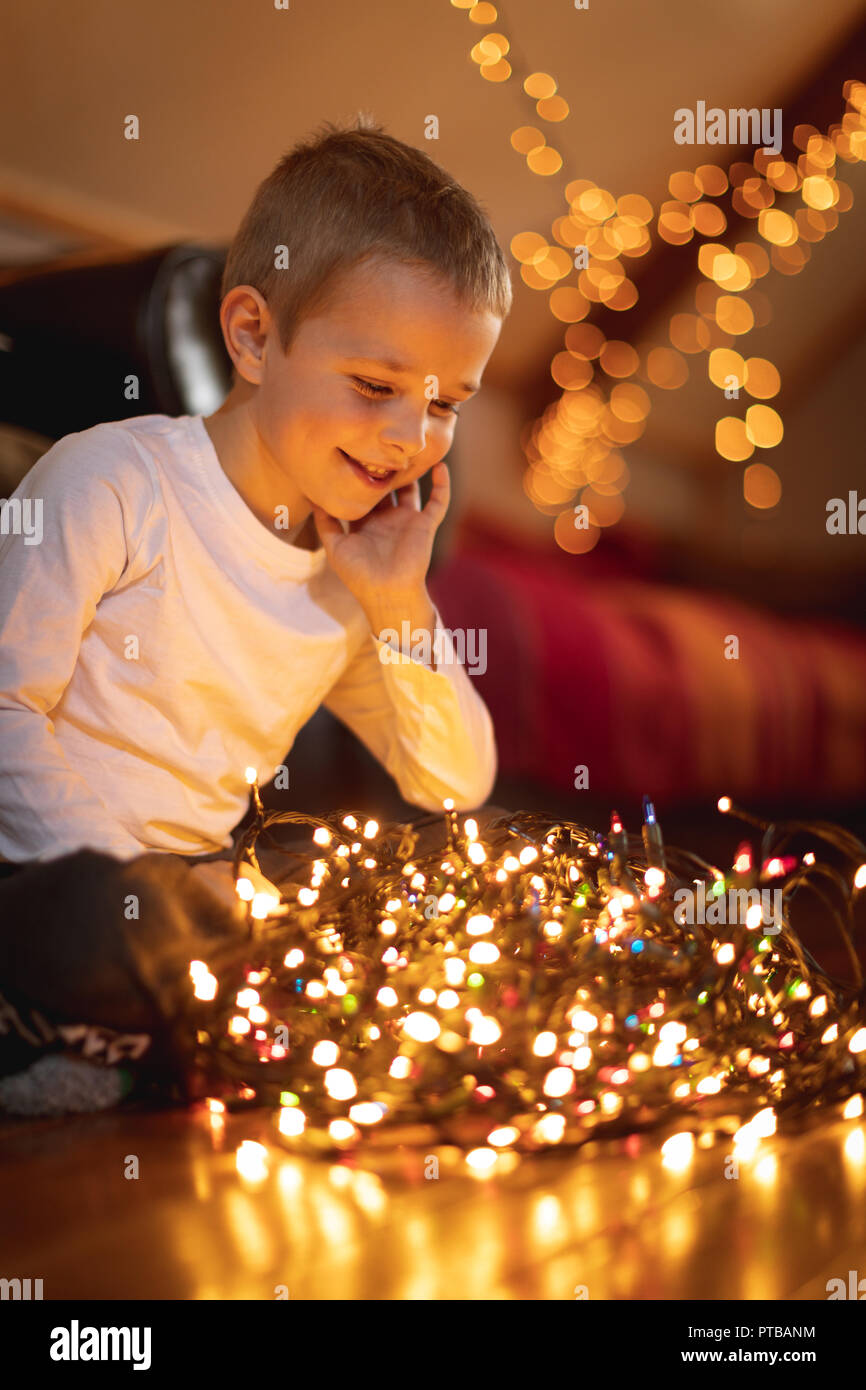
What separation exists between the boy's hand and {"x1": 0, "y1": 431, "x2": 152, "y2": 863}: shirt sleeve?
0.51ft

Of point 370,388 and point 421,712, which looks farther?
point 421,712

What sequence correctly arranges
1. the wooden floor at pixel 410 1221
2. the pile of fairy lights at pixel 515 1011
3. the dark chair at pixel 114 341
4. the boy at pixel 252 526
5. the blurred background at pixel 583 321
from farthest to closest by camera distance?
the blurred background at pixel 583 321, the dark chair at pixel 114 341, the boy at pixel 252 526, the pile of fairy lights at pixel 515 1011, the wooden floor at pixel 410 1221

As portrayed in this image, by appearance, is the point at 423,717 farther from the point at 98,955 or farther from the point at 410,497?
the point at 98,955

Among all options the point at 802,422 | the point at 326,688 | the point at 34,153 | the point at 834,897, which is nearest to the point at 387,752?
the point at 326,688

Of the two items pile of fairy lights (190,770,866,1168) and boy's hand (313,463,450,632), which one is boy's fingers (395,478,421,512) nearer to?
boy's hand (313,463,450,632)

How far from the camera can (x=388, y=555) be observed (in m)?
0.78

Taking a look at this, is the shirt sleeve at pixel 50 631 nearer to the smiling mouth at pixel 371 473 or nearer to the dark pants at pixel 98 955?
the dark pants at pixel 98 955

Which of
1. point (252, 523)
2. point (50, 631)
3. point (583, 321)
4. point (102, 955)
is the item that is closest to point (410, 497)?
point (252, 523)

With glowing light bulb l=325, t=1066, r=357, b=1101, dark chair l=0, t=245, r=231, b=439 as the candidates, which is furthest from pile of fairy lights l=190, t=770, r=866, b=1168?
dark chair l=0, t=245, r=231, b=439

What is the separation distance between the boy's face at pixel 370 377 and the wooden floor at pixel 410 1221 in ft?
1.30

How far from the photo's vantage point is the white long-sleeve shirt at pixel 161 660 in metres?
0.62

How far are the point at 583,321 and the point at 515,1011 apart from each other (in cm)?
240

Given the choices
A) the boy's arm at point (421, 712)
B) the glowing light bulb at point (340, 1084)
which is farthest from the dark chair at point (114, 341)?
the glowing light bulb at point (340, 1084)

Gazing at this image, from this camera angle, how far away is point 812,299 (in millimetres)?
3002
